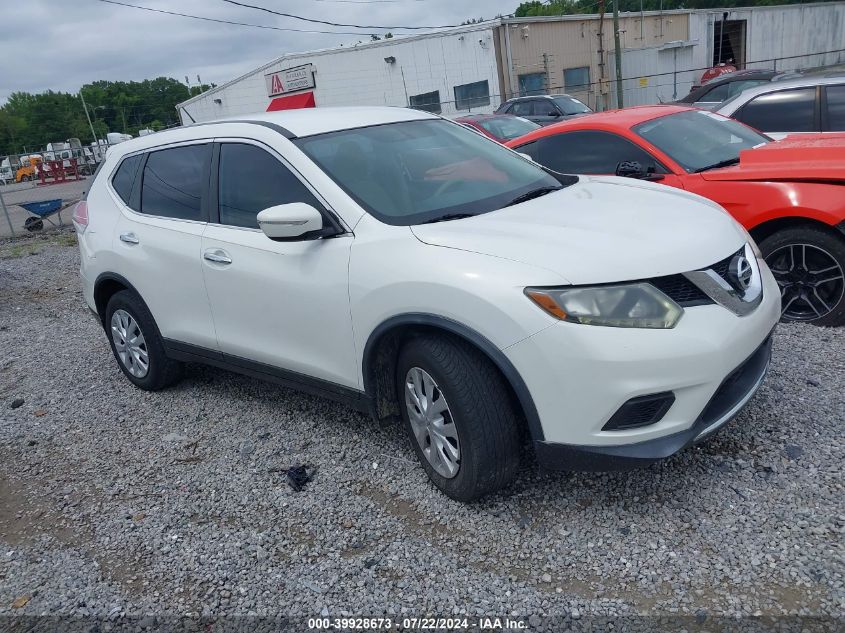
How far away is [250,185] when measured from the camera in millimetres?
3898

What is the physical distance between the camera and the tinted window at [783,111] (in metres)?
6.61

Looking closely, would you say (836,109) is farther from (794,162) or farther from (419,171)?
(419,171)

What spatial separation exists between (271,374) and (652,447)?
2.16m

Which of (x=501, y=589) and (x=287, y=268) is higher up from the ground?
(x=287, y=268)

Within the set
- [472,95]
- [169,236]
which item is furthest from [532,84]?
[169,236]

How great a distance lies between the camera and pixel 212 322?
4152 mm

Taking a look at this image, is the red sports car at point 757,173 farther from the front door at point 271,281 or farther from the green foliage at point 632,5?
the green foliage at point 632,5

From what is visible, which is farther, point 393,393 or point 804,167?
point 804,167

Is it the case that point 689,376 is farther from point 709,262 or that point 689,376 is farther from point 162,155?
point 162,155

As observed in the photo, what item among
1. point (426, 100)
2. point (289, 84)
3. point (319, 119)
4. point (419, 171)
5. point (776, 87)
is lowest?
point (426, 100)

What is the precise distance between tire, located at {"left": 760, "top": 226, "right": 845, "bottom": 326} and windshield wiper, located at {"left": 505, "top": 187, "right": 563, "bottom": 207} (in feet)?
5.90

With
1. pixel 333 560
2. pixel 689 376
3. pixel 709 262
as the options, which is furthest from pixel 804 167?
pixel 333 560

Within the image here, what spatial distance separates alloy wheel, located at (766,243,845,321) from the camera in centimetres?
446

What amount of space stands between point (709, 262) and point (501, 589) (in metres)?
1.58
